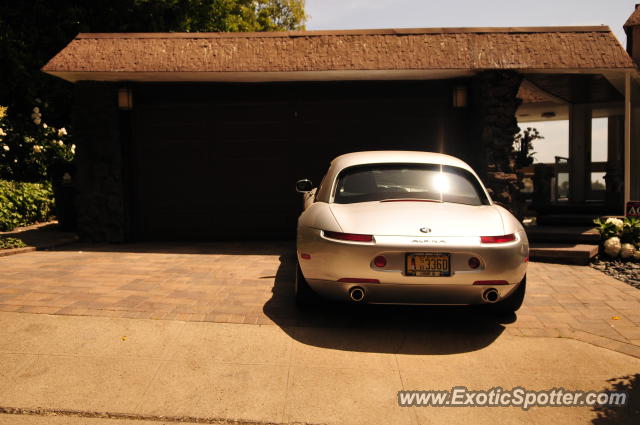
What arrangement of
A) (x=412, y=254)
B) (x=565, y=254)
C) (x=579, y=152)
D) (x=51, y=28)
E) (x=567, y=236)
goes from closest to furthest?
(x=412, y=254) → (x=565, y=254) → (x=567, y=236) → (x=579, y=152) → (x=51, y=28)

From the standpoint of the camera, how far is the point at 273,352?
12.6 feet

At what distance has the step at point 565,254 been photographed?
7469mm

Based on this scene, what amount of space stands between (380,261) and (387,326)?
77cm

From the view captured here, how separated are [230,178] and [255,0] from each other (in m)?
24.4

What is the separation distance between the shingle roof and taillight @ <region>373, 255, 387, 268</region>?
4.88 metres

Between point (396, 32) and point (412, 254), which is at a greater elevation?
point (396, 32)

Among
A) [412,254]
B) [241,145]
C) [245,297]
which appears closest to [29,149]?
[241,145]

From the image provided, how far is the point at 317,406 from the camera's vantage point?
3041 millimetres

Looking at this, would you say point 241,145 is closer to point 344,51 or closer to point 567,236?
point 344,51

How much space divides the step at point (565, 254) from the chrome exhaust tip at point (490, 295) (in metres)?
3.93

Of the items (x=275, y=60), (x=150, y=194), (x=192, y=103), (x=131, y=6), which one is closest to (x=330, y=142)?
(x=275, y=60)

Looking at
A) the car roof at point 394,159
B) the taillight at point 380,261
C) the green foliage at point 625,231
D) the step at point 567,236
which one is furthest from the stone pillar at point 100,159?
the green foliage at point 625,231

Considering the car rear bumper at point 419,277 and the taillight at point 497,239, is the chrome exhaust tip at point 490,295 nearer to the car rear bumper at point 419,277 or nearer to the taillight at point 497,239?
the car rear bumper at point 419,277

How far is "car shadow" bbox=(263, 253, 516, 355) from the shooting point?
4059 mm
